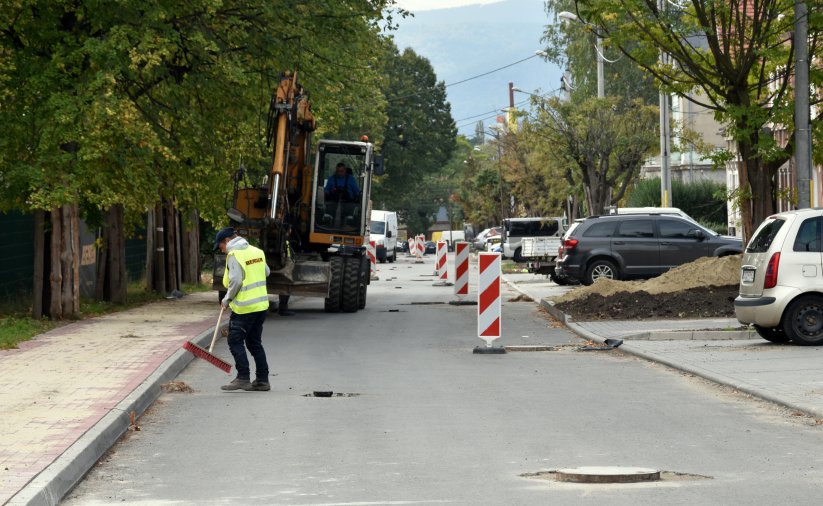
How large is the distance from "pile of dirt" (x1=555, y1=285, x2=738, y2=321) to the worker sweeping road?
1011cm

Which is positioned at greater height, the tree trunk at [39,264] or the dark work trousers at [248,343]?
the tree trunk at [39,264]

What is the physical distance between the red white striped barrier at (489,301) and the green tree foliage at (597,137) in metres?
31.5

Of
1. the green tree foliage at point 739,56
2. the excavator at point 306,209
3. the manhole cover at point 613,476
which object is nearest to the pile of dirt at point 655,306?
the green tree foliage at point 739,56

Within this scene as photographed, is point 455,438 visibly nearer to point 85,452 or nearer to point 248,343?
Result: point 85,452

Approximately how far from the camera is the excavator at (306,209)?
79.2 feet

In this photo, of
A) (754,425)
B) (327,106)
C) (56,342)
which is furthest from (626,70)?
(754,425)

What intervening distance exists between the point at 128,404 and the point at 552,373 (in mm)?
5495

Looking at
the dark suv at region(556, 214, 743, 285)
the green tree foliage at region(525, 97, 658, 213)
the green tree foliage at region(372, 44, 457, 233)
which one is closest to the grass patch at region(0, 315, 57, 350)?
the dark suv at region(556, 214, 743, 285)

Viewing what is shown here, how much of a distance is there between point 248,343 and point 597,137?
121 ft

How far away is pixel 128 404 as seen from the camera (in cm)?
1157

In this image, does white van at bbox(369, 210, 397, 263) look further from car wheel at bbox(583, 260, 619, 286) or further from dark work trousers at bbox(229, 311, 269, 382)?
dark work trousers at bbox(229, 311, 269, 382)

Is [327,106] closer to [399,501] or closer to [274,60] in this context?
[274,60]

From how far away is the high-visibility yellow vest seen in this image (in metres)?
13.9

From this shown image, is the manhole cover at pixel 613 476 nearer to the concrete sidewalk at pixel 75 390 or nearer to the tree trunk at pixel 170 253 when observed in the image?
the concrete sidewalk at pixel 75 390
